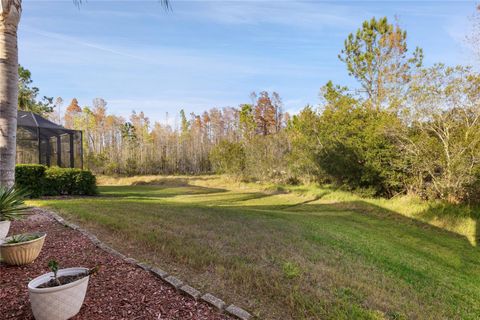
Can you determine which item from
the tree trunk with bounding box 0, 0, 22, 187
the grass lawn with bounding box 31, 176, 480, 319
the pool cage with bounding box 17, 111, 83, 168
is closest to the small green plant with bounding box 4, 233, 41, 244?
the tree trunk with bounding box 0, 0, 22, 187

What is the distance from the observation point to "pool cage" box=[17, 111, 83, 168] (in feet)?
32.7

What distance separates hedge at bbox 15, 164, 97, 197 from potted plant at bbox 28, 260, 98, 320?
24.4 feet

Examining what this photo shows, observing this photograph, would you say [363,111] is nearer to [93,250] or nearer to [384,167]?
[384,167]

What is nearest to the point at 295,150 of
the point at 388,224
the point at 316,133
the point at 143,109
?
the point at 316,133

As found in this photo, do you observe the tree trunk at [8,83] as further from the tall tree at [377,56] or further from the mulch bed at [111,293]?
the tall tree at [377,56]

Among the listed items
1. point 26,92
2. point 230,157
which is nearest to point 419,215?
point 230,157

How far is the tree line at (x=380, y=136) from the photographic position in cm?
656

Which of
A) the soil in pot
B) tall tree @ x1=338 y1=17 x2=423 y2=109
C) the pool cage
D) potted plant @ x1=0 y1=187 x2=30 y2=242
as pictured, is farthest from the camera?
tall tree @ x1=338 y1=17 x2=423 y2=109

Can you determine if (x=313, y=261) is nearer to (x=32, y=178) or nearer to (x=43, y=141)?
(x=32, y=178)

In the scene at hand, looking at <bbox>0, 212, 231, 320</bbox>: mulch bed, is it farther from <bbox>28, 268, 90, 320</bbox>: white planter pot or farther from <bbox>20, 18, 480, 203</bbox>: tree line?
<bbox>20, 18, 480, 203</bbox>: tree line

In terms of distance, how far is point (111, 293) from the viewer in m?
1.89

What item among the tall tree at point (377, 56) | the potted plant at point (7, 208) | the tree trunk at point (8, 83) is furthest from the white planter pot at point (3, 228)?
the tall tree at point (377, 56)

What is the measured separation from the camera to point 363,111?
388 inches

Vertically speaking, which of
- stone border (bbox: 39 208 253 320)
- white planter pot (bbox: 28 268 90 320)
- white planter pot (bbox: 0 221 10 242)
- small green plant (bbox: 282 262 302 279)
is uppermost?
white planter pot (bbox: 0 221 10 242)
